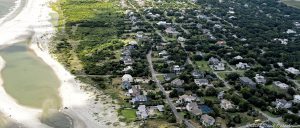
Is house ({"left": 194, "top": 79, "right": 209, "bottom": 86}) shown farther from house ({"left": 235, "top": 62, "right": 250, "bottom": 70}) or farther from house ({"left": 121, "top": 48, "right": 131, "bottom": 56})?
house ({"left": 121, "top": 48, "right": 131, "bottom": 56})

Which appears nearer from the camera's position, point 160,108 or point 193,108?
point 193,108

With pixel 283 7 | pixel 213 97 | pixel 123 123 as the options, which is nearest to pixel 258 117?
pixel 213 97

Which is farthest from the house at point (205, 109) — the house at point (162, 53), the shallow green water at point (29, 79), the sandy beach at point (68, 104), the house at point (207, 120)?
the house at point (162, 53)

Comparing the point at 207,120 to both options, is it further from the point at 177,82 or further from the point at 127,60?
the point at 127,60

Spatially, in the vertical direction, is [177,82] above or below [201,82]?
above

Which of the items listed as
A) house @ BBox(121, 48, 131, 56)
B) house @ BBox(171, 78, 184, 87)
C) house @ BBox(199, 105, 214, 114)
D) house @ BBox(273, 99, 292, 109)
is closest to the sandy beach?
house @ BBox(171, 78, 184, 87)

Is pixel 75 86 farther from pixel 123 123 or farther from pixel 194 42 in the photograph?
pixel 194 42

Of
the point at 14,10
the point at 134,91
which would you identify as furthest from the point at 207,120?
the point at 14,10
